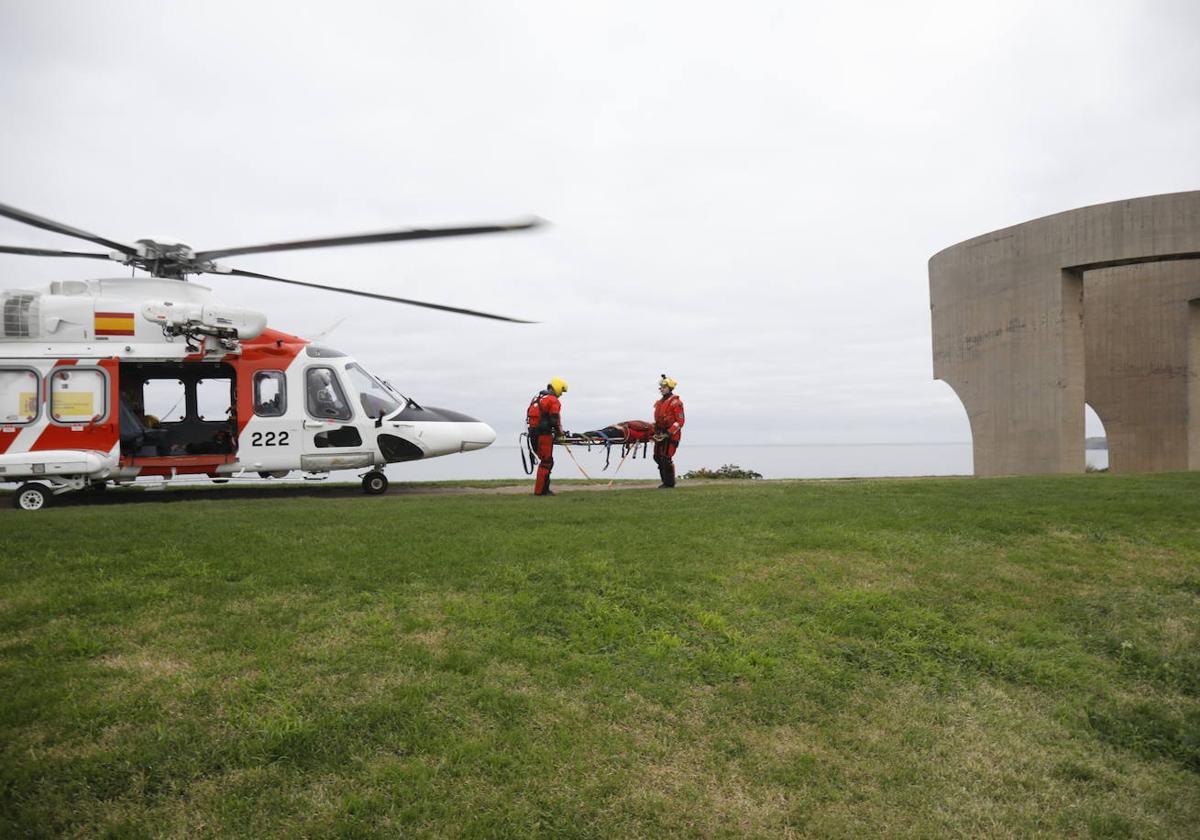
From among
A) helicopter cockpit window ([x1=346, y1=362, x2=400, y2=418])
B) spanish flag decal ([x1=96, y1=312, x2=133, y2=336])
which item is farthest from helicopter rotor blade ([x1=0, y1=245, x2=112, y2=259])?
helicopter cockpit window ([x1=346, y1=362, x2=400, y2=418])

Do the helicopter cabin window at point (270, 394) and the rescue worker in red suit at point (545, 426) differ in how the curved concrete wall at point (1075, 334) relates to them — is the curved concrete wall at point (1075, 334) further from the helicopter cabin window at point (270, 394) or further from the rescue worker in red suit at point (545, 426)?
the helicopter cabin window at point (270, 394)

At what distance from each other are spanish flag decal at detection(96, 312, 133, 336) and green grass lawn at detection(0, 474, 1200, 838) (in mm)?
4019

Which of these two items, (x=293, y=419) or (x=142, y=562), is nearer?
(x=142, y=562)

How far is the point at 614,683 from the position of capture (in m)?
4.95

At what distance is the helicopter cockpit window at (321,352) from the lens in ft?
40.3

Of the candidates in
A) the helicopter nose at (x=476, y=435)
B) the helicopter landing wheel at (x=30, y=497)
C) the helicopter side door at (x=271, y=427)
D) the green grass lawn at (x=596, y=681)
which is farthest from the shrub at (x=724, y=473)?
the helicopter landing wheel at (x=30, y=497)

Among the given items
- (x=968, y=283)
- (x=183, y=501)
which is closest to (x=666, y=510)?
(x=183, y=501)

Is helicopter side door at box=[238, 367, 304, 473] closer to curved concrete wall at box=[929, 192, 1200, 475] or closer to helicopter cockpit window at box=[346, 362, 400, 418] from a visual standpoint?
helicopter cockpit window at box=[346, 362, 400, 418]

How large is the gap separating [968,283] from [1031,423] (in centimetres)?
463

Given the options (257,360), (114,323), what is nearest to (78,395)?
(114,323)

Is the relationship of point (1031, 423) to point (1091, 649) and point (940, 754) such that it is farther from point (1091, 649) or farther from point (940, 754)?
point (940, 754)

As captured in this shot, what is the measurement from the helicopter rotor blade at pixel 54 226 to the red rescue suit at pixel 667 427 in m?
8.49

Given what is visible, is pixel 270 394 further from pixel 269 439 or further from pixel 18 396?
pixel 18 396

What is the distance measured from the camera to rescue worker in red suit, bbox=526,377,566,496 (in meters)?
12.3
